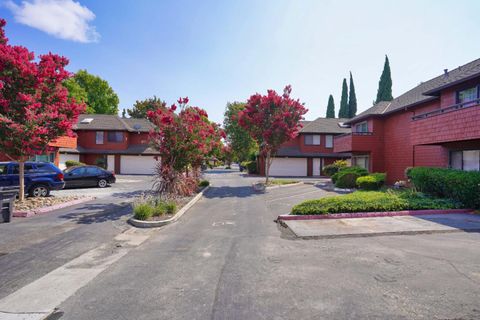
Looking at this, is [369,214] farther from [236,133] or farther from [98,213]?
[236,133]

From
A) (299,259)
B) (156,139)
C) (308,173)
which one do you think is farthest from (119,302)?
(308,173)

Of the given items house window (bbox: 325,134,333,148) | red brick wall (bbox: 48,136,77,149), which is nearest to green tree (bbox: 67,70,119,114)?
red brick wall (bbox: 48,136,77,149)

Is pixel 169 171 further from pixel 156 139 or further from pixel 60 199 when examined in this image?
pixel 60 199

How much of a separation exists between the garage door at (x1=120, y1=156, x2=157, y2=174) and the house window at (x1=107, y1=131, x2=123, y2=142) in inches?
87.9

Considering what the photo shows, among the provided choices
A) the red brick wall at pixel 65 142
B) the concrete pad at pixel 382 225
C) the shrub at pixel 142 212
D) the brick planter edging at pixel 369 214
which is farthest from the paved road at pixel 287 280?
A: the red brick wall at pixel 65 142

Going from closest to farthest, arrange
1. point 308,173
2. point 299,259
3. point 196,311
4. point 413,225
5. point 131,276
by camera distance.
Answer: point 196,311 < point 131,276 < point 299,259 < point 413,225 < point 308,173

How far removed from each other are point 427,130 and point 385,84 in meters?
35.4

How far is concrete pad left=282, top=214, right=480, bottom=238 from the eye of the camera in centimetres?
746

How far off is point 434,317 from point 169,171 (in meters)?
11.0

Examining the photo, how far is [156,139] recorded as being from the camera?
43.3 ft

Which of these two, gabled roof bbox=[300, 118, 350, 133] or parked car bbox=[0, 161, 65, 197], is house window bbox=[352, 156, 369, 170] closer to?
gabled roof bbox=[300, 118, 350, 133]

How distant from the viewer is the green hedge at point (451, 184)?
999 cm

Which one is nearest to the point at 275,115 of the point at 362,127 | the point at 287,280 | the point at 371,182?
the point at 371,182

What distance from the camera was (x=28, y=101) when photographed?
32.9ft
